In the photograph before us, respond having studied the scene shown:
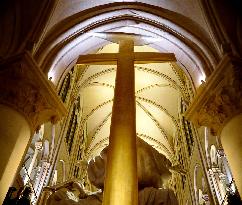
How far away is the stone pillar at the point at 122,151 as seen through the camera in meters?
3.25

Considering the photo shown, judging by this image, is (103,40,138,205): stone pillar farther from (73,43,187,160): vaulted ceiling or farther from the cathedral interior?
(73,43,187,160): vaulted ceiling

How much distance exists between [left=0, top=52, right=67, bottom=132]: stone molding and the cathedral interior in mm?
15

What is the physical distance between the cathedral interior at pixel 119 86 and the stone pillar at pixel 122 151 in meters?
0.01

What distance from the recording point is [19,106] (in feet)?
17.1

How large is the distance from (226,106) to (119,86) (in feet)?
6.47

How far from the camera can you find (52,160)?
35.8 feet

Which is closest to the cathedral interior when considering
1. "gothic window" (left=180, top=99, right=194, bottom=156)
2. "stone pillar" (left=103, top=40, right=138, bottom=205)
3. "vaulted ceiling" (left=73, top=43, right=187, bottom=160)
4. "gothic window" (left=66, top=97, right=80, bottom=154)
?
"stone pillar" (left=103, top=40, right=138, bottom=205)

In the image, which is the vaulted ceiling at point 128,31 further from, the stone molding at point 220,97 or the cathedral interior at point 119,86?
the stone molding at point 220,97

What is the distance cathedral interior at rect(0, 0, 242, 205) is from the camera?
3977 mm

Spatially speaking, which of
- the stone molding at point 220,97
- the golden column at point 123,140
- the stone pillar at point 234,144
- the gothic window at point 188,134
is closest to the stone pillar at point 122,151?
the golden column at point 123,140

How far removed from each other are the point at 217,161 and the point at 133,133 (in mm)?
7443

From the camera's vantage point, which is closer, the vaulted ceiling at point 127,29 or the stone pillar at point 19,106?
the stone pillar at point 19,106

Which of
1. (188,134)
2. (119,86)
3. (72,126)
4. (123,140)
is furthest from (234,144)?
(72,126)

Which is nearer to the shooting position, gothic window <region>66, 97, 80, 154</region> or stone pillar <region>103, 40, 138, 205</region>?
stone pillar <region>103, 40, 138, 205</region>
